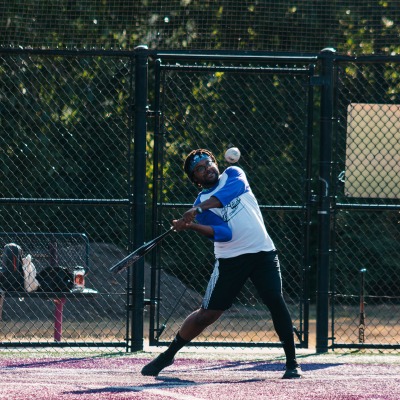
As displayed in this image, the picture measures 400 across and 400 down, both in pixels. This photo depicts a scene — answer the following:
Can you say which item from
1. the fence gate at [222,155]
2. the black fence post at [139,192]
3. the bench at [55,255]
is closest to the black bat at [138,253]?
the black fence post at [139,192]

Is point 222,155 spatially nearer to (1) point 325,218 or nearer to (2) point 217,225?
(1) point 325,218

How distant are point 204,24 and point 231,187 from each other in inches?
210

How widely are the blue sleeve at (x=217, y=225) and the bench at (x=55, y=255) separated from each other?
6.63ft

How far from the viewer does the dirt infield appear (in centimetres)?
655

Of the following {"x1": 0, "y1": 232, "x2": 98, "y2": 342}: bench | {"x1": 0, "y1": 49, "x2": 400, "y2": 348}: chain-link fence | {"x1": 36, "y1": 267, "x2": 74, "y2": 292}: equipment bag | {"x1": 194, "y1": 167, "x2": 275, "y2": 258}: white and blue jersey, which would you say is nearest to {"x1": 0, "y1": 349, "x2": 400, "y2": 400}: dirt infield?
{"x1": 0, "y1": 232, "x2": 98, "y2": 342}: bench

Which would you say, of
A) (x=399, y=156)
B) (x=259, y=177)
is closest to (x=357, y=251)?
(x=259, y=177)

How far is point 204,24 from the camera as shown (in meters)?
12.2

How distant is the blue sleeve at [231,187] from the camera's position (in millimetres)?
7172

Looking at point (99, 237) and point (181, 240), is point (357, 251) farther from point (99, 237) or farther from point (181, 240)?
point (99, 237)

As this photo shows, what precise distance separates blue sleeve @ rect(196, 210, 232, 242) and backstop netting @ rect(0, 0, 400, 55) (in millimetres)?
4485

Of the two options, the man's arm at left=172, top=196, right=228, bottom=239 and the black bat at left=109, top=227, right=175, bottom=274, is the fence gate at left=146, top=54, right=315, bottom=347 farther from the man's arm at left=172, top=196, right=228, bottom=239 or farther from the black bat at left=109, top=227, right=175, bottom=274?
the man's arm at left=172, top=196, right=228, bottom=239

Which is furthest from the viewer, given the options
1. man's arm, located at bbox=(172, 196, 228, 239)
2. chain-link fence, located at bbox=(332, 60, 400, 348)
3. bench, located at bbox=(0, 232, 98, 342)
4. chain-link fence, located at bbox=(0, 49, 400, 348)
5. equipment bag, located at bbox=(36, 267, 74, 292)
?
chain-link fence, located at bbox=(0, 49, 400, 348)

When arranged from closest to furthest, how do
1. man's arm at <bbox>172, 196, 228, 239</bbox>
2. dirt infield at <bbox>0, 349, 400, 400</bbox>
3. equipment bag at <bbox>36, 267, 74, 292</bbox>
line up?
dirt infield at <bbox>0, 349, 400, 400</bbox> < man's arm at <bbox>172, 196, 228, 239</bbox> < equipment bag at <bbox>36, 267, 74, 292</bbox>

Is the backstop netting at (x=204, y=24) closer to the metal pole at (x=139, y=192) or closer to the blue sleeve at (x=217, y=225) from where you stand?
the metal pole at (x=139, y=192)
